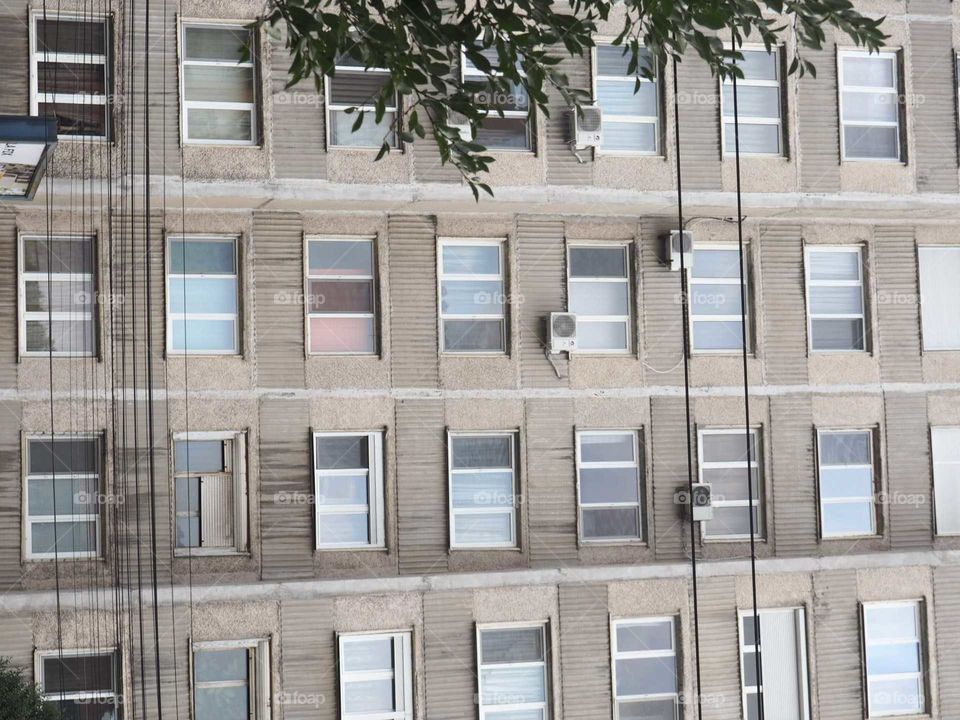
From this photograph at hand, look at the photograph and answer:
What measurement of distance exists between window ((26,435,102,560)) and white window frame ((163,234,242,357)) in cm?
166

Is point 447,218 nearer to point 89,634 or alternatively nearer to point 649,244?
point 649,244

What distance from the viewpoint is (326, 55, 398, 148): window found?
1625 cm

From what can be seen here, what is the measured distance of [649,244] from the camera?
56.4 feet

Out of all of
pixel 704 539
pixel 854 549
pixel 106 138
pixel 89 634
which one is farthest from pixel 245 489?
pixel 854 549

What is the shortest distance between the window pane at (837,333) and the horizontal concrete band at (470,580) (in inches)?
117

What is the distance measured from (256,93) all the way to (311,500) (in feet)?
17.7

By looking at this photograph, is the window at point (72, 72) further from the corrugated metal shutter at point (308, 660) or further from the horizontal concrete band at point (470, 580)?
the corrugated metal shutter at point (308, 660)

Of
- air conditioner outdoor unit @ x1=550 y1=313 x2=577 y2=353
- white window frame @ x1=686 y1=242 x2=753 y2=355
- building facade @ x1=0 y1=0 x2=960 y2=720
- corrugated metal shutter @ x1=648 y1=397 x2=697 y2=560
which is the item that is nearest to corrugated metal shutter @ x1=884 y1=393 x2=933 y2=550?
building facade @ x1=0 y1=0 x2=960 y2=720

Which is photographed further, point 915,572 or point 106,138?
point 915,572

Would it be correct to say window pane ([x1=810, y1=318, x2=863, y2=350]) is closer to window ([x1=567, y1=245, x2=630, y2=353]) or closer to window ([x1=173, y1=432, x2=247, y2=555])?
window ([x1=567, y1=245, x2=630, y2=353])

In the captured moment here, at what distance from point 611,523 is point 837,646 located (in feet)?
12.0

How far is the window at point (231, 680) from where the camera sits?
15.8 meters

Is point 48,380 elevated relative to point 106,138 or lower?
lower

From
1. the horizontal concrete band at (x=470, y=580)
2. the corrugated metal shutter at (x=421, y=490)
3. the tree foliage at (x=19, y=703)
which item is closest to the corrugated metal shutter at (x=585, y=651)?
the horizontal concrete band at (x=470, y=580)
